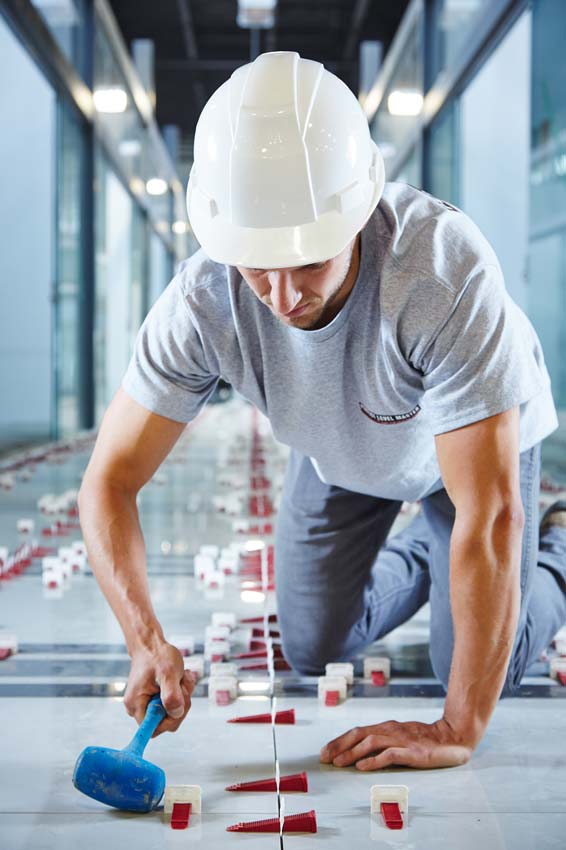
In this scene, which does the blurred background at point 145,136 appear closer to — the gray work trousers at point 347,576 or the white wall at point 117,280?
the white wall at point 117,280

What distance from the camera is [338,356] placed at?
7.04 feet

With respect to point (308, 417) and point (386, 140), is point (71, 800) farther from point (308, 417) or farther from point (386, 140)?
point (386, 140)

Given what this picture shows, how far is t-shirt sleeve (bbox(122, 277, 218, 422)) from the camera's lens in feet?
7.13

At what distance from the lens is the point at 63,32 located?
1126 centimetres

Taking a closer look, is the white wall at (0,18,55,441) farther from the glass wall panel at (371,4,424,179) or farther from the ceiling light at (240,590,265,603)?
the ceiling light at (240,590,265,603)

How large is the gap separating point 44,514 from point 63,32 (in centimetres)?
695

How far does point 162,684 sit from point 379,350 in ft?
2.45

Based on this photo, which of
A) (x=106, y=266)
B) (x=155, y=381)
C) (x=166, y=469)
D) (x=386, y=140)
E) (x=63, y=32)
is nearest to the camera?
(x=155, y=381)

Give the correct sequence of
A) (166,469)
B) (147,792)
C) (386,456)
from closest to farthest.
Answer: (147,792), (386,456), (166,469)

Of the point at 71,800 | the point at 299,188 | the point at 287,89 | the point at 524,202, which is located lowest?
the point at 71,800

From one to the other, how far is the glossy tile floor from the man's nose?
89 centimetres

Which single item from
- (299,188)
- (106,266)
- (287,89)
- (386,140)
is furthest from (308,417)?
(386,140)

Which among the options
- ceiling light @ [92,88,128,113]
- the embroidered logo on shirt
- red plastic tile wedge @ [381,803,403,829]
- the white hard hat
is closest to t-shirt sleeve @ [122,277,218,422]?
the white hard hat

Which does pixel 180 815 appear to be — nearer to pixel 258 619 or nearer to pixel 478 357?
pixel 478 357
